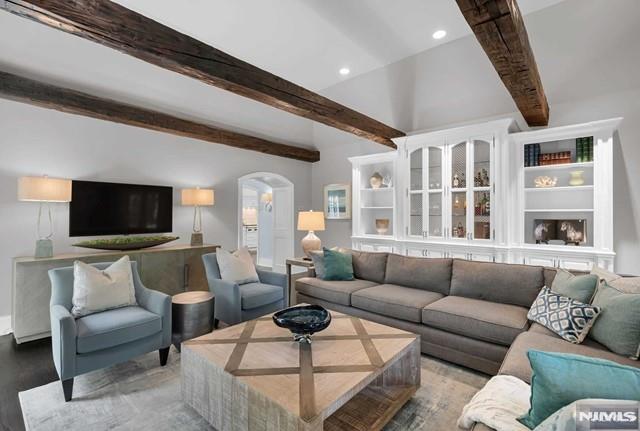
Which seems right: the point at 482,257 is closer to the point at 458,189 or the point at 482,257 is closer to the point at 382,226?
the point at 458,189

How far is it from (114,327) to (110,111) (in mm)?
2814

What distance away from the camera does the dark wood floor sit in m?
2.03

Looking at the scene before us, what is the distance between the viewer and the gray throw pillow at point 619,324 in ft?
6.15

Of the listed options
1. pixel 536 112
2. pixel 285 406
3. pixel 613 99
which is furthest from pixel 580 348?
pixel 613 99

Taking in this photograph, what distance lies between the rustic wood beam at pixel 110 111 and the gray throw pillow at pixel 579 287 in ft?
15.6

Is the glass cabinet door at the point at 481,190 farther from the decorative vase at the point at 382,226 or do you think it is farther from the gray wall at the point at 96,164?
the gray wall at the point at 96,164

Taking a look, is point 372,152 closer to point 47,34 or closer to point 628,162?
point 628,162

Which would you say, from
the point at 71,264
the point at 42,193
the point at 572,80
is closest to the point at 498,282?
the point at 572,80

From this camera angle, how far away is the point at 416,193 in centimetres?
475

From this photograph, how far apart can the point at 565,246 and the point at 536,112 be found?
161 centimetres

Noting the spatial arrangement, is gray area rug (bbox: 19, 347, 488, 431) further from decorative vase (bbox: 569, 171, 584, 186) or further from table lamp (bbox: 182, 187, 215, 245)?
decorative vase (bbox: 569, 171, 584, 186)

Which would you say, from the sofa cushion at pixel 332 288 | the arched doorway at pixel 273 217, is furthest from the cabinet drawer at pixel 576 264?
the arched doorway at pixel 273 217

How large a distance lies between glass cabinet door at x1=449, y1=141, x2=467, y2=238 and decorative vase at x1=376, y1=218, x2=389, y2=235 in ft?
3.79

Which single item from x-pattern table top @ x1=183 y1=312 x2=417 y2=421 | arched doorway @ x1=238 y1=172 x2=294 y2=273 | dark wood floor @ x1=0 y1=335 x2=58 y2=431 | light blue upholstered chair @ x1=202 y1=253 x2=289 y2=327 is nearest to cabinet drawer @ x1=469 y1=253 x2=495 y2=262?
x-pattern table top @ x1=183 y1=312 x2=417 y2=421
